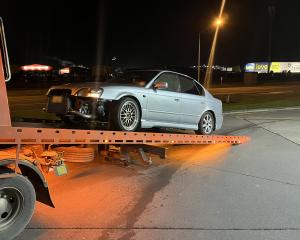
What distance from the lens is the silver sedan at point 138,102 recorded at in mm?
8125

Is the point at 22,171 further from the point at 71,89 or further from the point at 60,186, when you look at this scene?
the point at 71,89

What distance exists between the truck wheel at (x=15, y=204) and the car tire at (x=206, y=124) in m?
6.86

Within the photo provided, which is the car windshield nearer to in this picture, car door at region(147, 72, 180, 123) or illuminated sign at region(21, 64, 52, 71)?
car door at region(147, 72, 180, 123)

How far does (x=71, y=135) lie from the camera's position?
6426 mm

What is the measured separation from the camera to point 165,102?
32.1ft

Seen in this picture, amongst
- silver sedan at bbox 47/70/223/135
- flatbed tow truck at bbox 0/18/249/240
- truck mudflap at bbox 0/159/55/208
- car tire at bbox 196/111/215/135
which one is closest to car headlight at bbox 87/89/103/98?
silver sedan at bbox 47/70/223/135

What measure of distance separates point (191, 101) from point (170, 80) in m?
0.94

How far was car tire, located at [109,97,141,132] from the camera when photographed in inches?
324

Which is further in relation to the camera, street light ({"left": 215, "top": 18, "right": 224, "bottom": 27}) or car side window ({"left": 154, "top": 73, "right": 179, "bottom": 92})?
street light ({"left": 215, "top": 18, "right": 224, "bottom": 27})

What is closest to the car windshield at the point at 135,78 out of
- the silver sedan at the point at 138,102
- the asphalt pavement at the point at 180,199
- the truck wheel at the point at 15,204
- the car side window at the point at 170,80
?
the silver sedan at the point at 138,102

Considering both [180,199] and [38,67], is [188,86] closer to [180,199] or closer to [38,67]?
[180,199]

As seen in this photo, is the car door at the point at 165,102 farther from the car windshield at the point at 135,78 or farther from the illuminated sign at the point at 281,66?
the illuminated sign at the point at 281,66

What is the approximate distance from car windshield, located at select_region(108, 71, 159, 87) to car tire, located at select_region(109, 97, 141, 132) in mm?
739

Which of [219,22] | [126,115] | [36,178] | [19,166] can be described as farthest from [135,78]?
[219,22]
